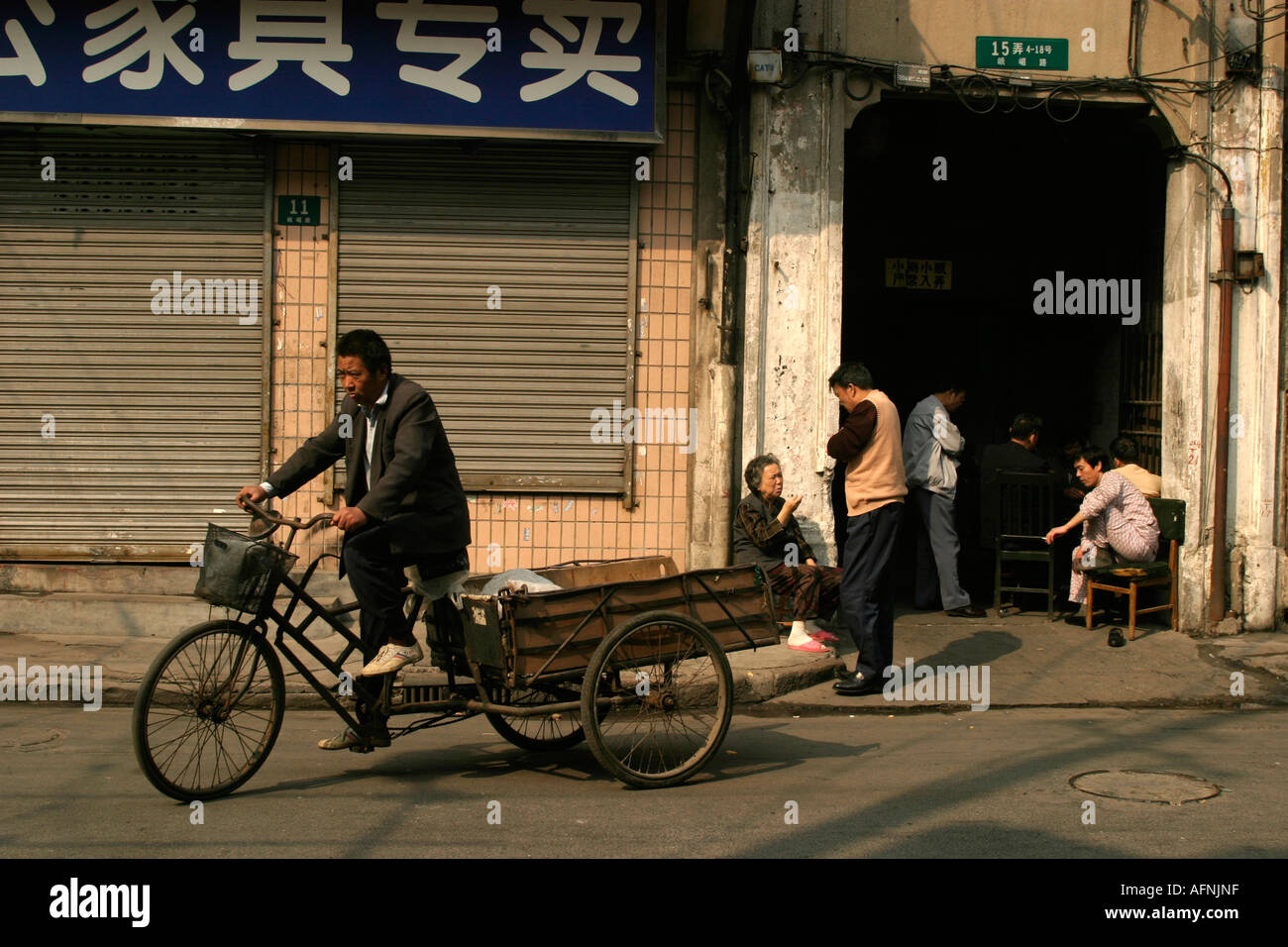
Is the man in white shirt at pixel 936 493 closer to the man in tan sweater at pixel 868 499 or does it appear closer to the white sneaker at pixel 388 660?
the man in tan sweater at pixel 868 499

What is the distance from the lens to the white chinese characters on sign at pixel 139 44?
9312 millimetres

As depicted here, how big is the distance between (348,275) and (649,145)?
2.56 metres

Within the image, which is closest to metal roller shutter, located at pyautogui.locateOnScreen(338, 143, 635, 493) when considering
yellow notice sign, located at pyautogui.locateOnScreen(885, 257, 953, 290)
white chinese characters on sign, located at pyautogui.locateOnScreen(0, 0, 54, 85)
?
white chinese characters on sign, located at pyautogui.locateOnScreen(0, 0, 54, 85)

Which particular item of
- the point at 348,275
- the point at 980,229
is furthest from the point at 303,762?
the point at 980,229

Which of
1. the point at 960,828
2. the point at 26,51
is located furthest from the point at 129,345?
the point at 960,828

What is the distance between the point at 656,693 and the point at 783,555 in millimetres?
3276

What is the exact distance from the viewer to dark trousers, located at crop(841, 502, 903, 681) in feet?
25.3

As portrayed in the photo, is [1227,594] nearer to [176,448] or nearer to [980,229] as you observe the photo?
[980,229]

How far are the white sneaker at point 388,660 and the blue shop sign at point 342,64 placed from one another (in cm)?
494

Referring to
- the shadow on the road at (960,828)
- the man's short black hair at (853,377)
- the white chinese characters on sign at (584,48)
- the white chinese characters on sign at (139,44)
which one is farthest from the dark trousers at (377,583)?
the white chinese characters on sign at (139,44)

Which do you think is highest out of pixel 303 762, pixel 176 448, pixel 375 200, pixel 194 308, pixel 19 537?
pixel 375 200

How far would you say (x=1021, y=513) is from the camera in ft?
34.9
